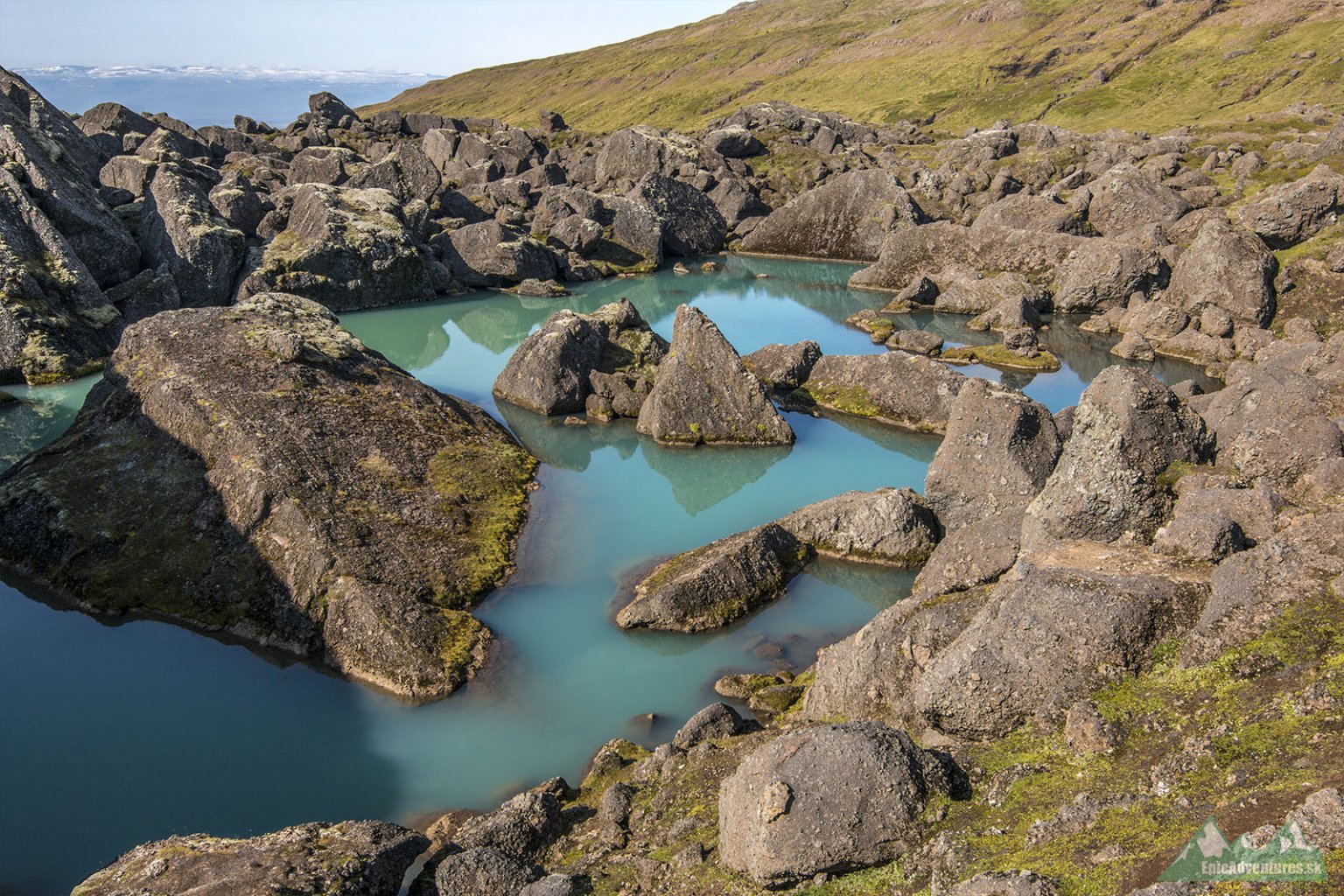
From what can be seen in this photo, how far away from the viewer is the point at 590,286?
6319 cm

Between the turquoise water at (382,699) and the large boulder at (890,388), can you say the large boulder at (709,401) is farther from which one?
the large boulder at (890,388)

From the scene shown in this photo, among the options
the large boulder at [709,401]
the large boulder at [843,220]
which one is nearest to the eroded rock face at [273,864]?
the large boulder at [709,401]

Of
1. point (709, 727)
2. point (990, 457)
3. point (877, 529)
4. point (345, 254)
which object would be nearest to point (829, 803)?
point (709, 727)

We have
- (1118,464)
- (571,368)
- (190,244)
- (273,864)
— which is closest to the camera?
(273,864)

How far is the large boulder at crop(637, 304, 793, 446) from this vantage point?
107 ft

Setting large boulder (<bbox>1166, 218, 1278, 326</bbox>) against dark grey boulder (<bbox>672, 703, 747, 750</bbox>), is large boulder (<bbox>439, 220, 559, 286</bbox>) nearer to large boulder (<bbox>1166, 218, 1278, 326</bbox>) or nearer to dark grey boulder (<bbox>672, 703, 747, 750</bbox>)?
large boulder (<bbox>1166, 218, 1278, 326</bbox>)

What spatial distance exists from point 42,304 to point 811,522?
36.7m

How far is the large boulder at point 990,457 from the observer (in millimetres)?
23469

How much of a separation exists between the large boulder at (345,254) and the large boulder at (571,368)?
791 inches

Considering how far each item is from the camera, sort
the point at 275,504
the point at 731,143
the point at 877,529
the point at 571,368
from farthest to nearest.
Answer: the point at 731,143
the point at 571,368
the point at 877,529
the point at 275,504

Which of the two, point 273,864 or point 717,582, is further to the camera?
point 717,582

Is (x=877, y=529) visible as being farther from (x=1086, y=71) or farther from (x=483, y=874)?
(x=1086, y=71)

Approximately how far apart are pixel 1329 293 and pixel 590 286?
42.6 m

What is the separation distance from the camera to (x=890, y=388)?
3503 centimetres
